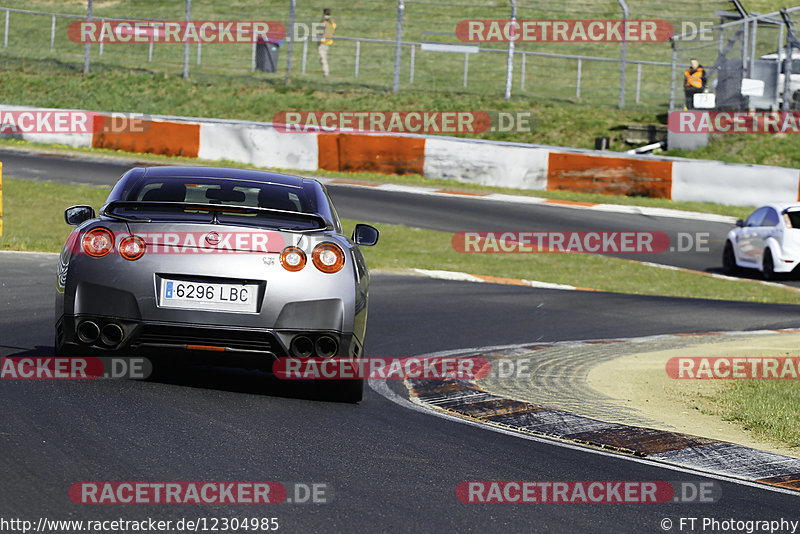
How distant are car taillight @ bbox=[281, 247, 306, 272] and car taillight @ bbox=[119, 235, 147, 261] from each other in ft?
2.51

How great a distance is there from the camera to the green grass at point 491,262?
17.2m

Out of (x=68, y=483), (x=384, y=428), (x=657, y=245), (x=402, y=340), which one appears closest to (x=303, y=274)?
(x=384, y=428)

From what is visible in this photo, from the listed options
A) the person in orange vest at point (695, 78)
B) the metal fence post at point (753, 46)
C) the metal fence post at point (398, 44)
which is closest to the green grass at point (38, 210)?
the metal fence post at point (398, 44)

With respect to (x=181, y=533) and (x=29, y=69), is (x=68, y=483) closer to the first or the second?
(x=181, y=533)

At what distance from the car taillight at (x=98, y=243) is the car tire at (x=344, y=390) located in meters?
1.52

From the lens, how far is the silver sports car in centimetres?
662

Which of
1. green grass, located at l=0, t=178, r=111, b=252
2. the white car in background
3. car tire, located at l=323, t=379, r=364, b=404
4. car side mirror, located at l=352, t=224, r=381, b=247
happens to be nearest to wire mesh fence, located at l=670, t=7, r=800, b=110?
the white car in background

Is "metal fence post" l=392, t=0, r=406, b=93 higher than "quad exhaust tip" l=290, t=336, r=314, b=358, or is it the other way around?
"metal fence post" l=392, t=0, r=406, b=93

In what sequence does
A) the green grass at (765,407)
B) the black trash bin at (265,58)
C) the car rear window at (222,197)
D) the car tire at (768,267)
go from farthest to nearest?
the black trash bin at (265,58) < the car tire at (768,267) < the green grass at (765,407) < the car rear window at (222,197)

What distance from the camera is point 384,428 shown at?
653cm

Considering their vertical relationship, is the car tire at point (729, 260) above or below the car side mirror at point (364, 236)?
below

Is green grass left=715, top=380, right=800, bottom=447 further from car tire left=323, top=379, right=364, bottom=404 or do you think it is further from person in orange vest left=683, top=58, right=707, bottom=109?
person in orange vest left=683, top=58, right=707, bottom=109

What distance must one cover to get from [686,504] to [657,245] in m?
16.2

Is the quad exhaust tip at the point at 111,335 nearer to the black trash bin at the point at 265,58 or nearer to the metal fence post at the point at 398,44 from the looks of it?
the metal fence post at the point at 398,44
